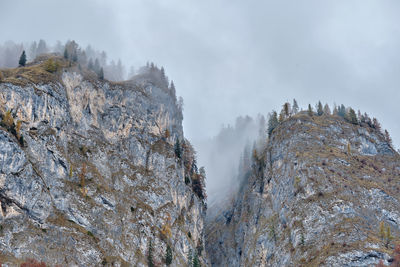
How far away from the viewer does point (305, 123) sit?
161 m

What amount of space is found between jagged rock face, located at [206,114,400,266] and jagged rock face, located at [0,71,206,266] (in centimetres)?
1947

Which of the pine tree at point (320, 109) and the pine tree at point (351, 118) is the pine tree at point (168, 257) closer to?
the pine tree at point (320, 109)

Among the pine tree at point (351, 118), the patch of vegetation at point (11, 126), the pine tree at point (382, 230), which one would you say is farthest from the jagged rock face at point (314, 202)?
the patch of vegetation at point (11, 126)

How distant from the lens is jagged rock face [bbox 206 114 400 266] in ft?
361

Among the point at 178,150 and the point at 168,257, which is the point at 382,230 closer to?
the point at 168,257

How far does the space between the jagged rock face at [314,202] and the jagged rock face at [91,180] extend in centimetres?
1947

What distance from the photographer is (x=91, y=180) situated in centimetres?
12294

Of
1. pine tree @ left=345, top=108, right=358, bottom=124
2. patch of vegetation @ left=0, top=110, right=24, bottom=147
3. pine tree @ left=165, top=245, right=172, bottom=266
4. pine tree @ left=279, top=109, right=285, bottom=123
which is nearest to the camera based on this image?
patch of vegetation @ left=0, top=110, right=24, bottom=147

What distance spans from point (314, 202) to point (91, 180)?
234 ft

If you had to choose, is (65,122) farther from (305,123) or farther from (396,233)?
(396,233)

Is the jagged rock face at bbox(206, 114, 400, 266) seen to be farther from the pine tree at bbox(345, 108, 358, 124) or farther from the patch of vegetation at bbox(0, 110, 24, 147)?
the patch of vegetation at bbox(0, 110, 24, 147)

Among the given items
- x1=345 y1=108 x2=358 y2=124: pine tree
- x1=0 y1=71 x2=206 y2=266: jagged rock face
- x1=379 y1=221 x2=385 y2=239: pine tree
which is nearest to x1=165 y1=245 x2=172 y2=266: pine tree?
x1=0 y1=71 x2=206 y2=266: jagged rock face

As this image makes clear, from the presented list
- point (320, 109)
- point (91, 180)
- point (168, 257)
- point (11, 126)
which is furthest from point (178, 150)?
point (320, 109)

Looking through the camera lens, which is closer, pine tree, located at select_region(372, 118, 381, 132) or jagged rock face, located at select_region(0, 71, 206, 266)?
jagged rock face, located at select_region(0, 71, 206, 266)
